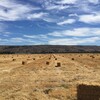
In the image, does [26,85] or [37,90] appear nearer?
[37,90]

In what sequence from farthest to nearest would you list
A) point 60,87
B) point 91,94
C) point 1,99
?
point 60,87 → point 1,99 → point 91,94

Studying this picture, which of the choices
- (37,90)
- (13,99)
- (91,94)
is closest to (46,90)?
(37,90)

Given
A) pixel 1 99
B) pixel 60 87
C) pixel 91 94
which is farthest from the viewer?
pixel 60 87

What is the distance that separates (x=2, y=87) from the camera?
21.0m

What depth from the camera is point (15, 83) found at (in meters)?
23.0

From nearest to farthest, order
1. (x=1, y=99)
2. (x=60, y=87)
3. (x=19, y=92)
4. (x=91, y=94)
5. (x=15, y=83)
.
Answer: (x=91, y=94) < (x=1, y=99) < (x=19, y=92) < (x=60, y=87) < (x=15, y=83)

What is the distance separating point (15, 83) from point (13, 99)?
20.3 feet

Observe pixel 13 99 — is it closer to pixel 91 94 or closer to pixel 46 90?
pixel 46 90

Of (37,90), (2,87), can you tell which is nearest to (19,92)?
(37,90)

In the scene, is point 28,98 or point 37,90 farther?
point 37,90

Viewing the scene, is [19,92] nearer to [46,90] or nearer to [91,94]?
[46,90]

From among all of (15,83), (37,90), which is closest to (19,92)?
(37,90)

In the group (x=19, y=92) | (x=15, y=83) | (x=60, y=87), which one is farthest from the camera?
(x=15, y=83)

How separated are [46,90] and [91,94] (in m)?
4.57
